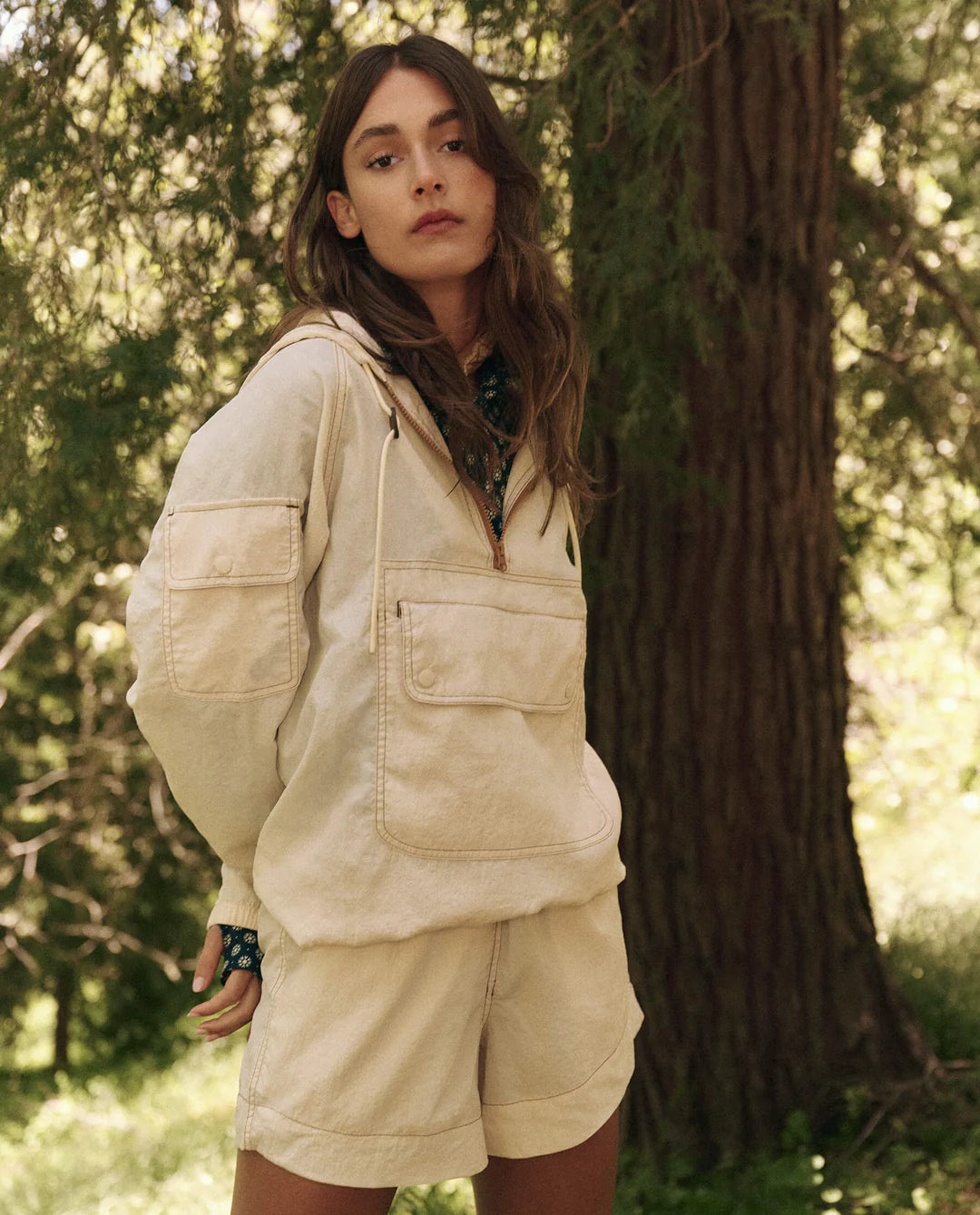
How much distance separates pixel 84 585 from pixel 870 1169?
3029 millimetres

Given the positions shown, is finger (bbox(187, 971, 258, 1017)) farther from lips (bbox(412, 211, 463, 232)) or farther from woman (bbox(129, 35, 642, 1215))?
lips (bbox(412, 211, 463, 232))

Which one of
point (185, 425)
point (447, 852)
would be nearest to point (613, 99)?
point (185, 425)

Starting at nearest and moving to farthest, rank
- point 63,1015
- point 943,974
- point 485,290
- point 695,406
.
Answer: point 485,290 → point 695,406 → point 943,974 → point 63,1015

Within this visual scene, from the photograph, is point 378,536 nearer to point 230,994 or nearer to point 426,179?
point 426,179

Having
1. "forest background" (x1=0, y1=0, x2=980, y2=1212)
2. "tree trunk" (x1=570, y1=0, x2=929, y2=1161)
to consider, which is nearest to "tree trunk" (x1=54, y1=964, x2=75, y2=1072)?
"forest background" (x1=0, y1=0, x2=980, y2=1212)

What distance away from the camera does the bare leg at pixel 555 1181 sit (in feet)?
5.41

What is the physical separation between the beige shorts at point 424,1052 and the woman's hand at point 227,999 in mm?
36

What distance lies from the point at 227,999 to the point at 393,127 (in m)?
1.09

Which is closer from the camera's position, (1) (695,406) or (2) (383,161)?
(2) (383,161)

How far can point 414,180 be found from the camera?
5.28 ft

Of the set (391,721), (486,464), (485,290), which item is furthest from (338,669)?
(485,290)

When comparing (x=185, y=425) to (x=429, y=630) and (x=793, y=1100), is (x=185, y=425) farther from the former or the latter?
(x=793, y=1100)

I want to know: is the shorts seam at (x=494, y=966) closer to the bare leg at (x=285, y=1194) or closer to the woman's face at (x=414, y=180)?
the bare leg at (x=285, y=1194)

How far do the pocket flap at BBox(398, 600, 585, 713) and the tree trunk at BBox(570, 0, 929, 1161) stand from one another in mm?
1250
